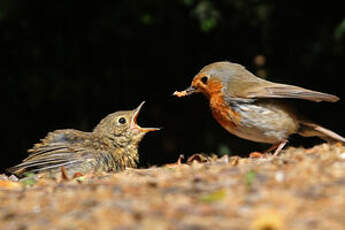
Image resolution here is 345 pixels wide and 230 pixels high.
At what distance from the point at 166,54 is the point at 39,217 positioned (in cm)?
653

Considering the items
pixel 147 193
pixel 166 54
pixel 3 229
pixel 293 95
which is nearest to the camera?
pixel 3 229

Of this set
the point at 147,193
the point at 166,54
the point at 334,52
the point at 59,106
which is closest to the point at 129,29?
the point at 166,54

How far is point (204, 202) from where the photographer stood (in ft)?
12.3

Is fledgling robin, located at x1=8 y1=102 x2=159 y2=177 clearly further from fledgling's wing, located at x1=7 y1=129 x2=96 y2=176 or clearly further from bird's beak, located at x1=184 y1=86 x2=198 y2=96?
bird's beak, located at x1=184 y1=86 x2=198 y2=96

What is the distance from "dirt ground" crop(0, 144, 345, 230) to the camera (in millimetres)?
3412

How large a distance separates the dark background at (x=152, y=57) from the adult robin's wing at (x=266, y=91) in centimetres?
212

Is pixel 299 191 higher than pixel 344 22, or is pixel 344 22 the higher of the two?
pixel 344 22

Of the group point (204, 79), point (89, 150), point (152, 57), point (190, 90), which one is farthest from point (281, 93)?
point (152, 57)

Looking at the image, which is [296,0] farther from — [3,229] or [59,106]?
[3,229]

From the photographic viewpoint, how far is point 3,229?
380 cm

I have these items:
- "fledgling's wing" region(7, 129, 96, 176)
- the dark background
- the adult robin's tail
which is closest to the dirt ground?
"fledgling's wing" region(7, 129, 96, 176)

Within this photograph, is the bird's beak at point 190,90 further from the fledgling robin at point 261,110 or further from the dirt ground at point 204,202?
the dirt ground at point 204,202

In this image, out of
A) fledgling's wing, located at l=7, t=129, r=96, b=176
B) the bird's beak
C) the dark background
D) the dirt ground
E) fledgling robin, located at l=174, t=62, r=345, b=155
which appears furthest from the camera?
the dark background

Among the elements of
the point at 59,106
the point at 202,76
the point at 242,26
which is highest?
the point at 242,26
